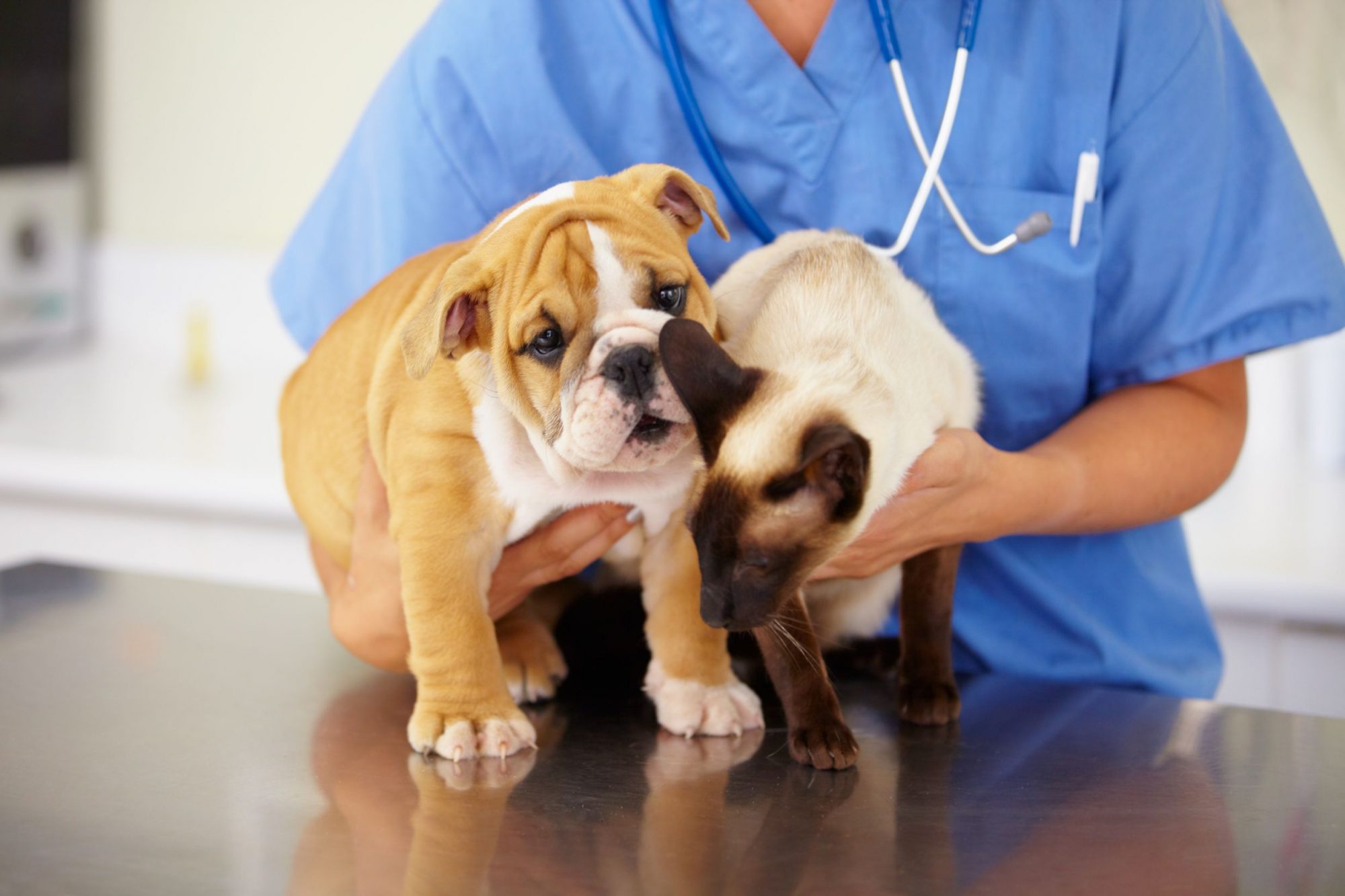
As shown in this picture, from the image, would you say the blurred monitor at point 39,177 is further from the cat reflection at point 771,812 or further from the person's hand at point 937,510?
the person's hand at point 937,510

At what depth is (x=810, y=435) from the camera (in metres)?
0.91

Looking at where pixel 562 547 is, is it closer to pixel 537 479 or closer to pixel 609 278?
pixel 537 479

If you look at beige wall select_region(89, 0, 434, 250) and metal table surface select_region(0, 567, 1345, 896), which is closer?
metal table surface select_region(0, 567, 1345, 896)

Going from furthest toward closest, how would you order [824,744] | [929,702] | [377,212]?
1. [377,212]
2. [929,702]
3. [824,744]

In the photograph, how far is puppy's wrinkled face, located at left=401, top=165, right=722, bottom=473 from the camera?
3.14ft

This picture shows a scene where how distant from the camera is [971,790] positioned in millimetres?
968

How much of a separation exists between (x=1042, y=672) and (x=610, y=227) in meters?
0.71

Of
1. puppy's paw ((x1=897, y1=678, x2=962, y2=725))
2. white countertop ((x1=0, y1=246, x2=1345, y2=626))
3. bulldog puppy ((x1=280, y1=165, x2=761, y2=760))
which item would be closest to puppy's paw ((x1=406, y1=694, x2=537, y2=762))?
bulldog puppy ((x1=280, y1=165, x2=761, y2=760))

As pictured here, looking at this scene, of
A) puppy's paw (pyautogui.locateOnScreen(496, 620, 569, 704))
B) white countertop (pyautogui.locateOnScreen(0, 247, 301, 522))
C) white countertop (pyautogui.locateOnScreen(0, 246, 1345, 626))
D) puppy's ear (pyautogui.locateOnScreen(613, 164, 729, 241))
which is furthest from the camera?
white countertop (pyautogui.locateOnScreen(0, 247, 301, 522))

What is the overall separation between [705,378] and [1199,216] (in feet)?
2.13

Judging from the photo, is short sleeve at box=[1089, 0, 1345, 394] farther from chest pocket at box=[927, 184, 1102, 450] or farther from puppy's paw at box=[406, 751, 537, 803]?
puppy's paw at box=[406, 751, 537, 803]

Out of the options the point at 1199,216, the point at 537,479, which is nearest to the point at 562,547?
the point at 537,479

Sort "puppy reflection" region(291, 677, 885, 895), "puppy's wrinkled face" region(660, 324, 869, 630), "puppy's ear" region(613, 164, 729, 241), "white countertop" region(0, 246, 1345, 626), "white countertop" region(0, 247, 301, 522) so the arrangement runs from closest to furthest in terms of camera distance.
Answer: "puppy reflection" region(291, 677, 885, 895)
"puppy's wrinkled face" region(660, 324, 869, 630)
"puppy's ear" region(613, 164, 729, 241)
"white countertop" region(0, 246, 1345, 626)
"white countertop" region(0, 247, 301, 522)

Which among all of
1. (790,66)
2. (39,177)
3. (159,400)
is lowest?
(159,400)
